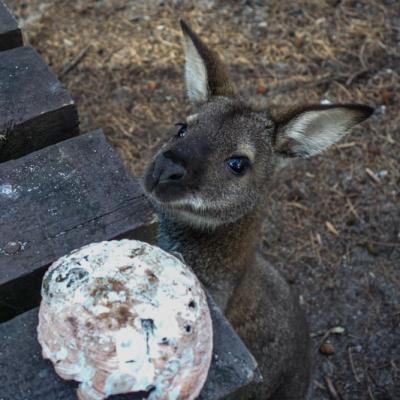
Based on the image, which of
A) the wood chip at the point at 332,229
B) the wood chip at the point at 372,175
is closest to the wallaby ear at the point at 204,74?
the wood chip at the point at 332,229

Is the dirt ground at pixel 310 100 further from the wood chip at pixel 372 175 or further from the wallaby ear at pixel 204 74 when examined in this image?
the wallaby ear at pixel 204 74

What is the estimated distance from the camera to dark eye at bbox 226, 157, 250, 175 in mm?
3121

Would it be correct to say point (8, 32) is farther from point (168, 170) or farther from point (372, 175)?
point (372, 175)

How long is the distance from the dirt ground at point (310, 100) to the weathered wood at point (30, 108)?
2.52 m

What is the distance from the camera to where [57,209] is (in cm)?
208

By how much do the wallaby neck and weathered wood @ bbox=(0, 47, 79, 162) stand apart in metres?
1.03

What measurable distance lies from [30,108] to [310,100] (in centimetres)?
358

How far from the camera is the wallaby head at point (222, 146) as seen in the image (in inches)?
114

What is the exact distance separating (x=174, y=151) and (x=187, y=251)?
0.65 meters

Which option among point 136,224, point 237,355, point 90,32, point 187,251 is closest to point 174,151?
point 187,251

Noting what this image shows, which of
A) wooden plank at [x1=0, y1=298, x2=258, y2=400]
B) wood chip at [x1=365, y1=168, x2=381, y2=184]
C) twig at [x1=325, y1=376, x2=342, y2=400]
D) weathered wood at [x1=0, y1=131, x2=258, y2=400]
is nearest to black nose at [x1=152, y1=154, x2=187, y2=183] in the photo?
weathered wood at [x1=0, y1=131, x2=258, y2=400]

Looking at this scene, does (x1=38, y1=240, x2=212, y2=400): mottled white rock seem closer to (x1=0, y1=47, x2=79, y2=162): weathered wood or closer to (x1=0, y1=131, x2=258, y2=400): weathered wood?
(x1=0, y1=131, x2=258, y2=400): weathered wood

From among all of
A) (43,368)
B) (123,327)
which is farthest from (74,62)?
(123,327)

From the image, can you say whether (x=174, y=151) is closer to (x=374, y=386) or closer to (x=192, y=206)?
(x=192, y=206)
